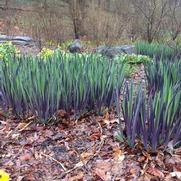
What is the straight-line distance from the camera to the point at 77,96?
11.0ft

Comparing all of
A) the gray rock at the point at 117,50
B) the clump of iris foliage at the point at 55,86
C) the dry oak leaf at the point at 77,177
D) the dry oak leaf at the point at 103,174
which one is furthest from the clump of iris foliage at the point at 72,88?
the gray rock at the point at 117,50

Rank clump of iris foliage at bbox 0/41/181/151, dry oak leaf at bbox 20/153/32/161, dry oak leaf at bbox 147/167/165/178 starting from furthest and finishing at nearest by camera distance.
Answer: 1. dry oak leaf at bbox 20/153/32/161
2. clump of iris foliage at bbox 0/41/181/151
3. dry oak leaf at bbox 147/167/165/178

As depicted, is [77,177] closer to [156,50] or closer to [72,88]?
[72,88]

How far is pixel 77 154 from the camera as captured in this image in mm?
2865

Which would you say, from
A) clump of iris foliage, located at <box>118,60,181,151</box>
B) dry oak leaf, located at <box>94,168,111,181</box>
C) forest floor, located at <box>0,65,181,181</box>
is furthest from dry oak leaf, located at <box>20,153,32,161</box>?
clump of iris foliage, located at <box>118,60,181,151</box>

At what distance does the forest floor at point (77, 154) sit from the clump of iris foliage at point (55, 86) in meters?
0.14

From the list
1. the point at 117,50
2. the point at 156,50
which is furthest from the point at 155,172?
the point at 117,50

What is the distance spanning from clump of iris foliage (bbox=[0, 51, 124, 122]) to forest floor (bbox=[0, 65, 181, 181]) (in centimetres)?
14

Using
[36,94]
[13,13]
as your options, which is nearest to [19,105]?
[36,94]

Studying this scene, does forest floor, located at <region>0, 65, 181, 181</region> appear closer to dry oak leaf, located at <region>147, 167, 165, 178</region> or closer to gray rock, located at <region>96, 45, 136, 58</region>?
dry oak leaf, located at <region>147, 167, 165, 178</region>

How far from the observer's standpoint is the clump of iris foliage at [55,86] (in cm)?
329

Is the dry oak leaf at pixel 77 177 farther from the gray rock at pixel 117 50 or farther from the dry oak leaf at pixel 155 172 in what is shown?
the gray rock at pixel 117 50

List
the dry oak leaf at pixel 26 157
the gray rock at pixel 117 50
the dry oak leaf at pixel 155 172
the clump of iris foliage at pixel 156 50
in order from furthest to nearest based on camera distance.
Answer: the gray rock at pixel 117 50, the clump of iris foliage at pixel 156 50, the dry oak leaf at pixel 26 157, the dry oak leaf at pixel 155 172

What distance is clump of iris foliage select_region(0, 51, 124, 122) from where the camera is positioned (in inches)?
129
